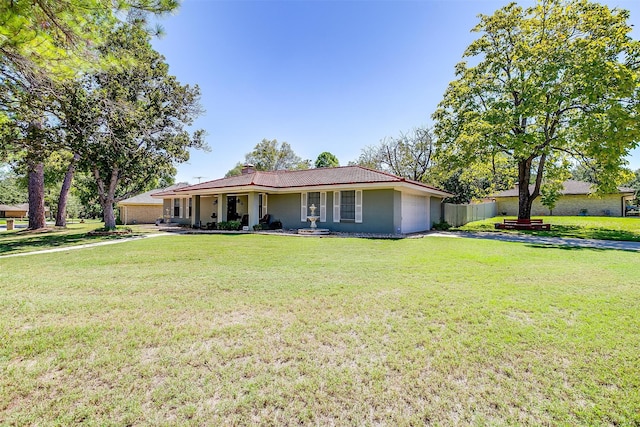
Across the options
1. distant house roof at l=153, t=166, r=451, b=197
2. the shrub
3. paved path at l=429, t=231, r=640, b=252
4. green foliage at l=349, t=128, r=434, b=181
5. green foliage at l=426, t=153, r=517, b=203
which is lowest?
paved path at l=429, t=231, r=640, b=252

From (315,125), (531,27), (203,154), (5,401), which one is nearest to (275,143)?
(315,125)

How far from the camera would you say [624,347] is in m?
3.12

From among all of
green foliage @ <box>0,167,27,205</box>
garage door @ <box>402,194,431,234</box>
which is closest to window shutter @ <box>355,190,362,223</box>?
garage door @ <box>402,194,431,234</box>

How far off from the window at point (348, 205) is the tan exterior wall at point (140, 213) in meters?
21.3

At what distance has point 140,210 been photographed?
1134 inches

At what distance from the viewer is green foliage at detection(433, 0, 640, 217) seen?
14148mm

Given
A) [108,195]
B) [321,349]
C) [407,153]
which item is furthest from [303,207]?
[407,153]

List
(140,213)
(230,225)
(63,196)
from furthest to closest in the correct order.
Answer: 1. (140,213)
2. (63,196)
3. (230,225)

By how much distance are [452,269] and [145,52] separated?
59.3 ft

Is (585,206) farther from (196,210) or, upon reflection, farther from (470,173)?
(196,210)

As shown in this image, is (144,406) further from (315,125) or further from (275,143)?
(275,143)

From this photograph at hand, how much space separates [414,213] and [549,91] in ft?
31.3

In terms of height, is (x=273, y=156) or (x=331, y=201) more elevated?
(x=273, y=156)

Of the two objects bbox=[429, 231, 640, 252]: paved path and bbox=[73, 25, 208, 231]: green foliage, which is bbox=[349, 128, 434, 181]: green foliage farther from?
bbox=[73, 25, 208, 231]: green foliage
